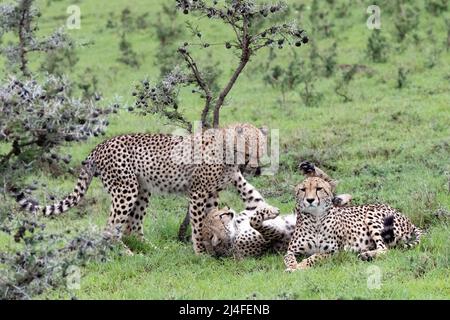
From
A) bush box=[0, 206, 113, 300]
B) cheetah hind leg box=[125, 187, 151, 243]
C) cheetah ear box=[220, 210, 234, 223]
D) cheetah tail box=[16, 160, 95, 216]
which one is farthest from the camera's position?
cheetah hind leg box=[125, 187, 151, 243]

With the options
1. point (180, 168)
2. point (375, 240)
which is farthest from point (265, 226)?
point (180, 168)

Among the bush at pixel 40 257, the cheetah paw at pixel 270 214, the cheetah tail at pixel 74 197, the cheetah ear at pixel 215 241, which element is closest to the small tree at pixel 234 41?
the cheetah tail at pixel 74 197

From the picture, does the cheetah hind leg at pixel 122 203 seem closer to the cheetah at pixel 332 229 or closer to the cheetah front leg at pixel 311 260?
the cheetah at pixel 332 229

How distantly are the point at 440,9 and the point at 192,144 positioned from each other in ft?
36.5

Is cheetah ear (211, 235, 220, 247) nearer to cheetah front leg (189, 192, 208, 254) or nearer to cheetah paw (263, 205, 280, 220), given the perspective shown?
cheetah front leg (189, 192, 208, 254)

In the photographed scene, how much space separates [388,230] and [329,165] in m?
3.27

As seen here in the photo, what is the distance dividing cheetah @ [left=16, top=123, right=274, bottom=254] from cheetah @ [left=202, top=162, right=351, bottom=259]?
0.80ft

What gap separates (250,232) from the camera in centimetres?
797

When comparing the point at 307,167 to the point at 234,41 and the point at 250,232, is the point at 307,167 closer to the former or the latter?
the point at 250,232

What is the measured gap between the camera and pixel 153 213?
980cm

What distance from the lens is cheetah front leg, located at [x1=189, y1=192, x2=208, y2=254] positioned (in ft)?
27.1

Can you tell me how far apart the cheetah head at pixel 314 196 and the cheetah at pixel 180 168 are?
89 centimetres

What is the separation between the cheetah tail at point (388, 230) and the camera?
7.49 meters

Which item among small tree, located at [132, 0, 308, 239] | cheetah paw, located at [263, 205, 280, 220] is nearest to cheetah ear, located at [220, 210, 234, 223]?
cheetah paw, located at [263, 205, 280, 220]
